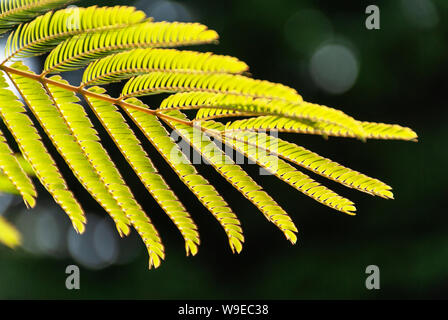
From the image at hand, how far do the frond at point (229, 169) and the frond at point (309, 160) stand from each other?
53 millimetres

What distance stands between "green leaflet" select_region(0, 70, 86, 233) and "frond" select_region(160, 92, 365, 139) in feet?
0.97

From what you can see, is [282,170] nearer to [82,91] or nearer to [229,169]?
[229,169]

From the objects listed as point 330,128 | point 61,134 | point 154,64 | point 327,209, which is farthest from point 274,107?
point 327,209

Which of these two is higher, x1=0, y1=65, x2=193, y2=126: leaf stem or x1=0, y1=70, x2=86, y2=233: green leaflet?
x1=0, y1=65, x2=193, y2=126: leaf stem

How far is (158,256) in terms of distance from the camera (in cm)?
103

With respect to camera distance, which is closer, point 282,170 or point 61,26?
point 61,26

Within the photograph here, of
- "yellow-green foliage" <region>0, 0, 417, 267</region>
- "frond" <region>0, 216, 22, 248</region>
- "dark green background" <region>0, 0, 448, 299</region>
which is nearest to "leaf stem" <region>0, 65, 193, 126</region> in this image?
"yellow-green foliage" <region>0, 0, 417, 267</region>

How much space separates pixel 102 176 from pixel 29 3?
13.7 inches

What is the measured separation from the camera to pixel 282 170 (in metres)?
1.02

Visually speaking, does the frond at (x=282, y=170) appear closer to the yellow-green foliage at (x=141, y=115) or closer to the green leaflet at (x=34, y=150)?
the yellow-green foliage at (x=141, y=115)

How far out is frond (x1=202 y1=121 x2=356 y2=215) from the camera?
99cm

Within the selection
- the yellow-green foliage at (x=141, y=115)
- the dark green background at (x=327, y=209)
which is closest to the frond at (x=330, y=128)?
the yellow-green foliage at (x=141, y=115)

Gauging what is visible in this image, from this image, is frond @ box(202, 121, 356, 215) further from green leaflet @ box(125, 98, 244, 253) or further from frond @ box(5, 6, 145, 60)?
frond @ box(5, 6, 145, 60)

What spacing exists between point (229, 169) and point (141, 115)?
22cm
